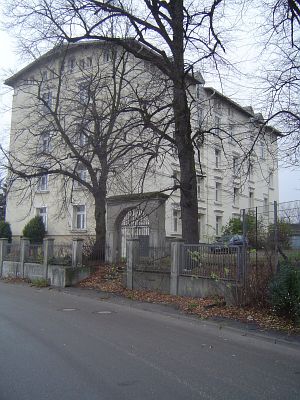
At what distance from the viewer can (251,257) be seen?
1276 centimetres

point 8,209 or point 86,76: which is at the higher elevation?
point 86,76

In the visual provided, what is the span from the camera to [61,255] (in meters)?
22.8

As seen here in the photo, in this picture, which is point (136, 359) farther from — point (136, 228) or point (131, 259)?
point (136, 228)

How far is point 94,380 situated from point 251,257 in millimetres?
7671

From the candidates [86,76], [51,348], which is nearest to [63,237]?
[86,76]

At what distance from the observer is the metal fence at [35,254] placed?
78.3 ft

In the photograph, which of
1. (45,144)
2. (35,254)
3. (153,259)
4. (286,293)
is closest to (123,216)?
(153,259)

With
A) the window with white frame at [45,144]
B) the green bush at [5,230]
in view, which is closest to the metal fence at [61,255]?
the window with white frame at [45,144]

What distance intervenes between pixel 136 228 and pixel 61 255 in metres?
4.44

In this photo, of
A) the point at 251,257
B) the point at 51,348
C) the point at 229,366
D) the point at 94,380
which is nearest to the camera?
the point at 94,380

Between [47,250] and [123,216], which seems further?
[47,250]

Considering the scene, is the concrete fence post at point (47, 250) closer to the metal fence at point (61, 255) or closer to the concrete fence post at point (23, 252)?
the metal fence at point (61, 255)

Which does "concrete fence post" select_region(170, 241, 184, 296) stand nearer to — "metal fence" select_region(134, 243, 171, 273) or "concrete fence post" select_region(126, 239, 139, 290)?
"metal fence" select_region(134, 243, 171, 273)

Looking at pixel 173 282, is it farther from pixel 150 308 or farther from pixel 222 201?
pixel 222 201
